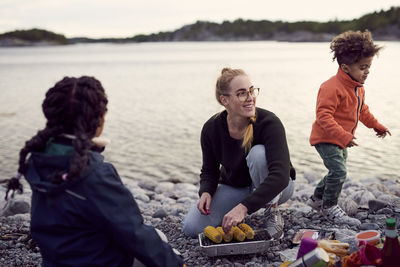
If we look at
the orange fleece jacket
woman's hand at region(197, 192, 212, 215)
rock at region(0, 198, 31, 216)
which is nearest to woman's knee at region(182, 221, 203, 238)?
woman's hand at region(197, 192, 212, 215)

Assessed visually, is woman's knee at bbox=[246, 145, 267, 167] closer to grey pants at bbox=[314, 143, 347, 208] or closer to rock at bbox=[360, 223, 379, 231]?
grey pants at bbox=[314, 143, 347, 208]

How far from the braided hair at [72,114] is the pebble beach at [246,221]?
1.70 m

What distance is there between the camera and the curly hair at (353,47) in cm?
414

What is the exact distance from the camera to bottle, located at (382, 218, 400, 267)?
246 centimetres

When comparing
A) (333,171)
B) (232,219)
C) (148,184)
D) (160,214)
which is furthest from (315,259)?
(148,184)

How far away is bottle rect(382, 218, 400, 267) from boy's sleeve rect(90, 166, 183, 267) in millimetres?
1269

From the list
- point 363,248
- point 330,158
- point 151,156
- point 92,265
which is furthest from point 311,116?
point 92,265

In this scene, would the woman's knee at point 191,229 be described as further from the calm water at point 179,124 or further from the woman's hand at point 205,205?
the calm water at point 179,124

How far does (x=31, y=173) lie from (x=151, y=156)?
7214mm

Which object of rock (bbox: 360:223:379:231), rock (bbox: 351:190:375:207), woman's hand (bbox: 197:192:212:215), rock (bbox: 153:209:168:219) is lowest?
rock (bbox: 153:209:168:219)

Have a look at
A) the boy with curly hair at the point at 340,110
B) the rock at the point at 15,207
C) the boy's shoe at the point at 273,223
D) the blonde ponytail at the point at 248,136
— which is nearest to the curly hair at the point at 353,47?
the boy with curly hair at the point at 340,110

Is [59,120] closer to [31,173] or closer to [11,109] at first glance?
[31,173]

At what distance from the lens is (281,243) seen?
3.77 meters

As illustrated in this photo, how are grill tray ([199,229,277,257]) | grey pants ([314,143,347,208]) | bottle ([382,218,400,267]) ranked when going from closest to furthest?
1. bottle ([382,218,400,267])
2. grill tray ([199,229,277,257])
3. grey pants ([314,143,347,208])
